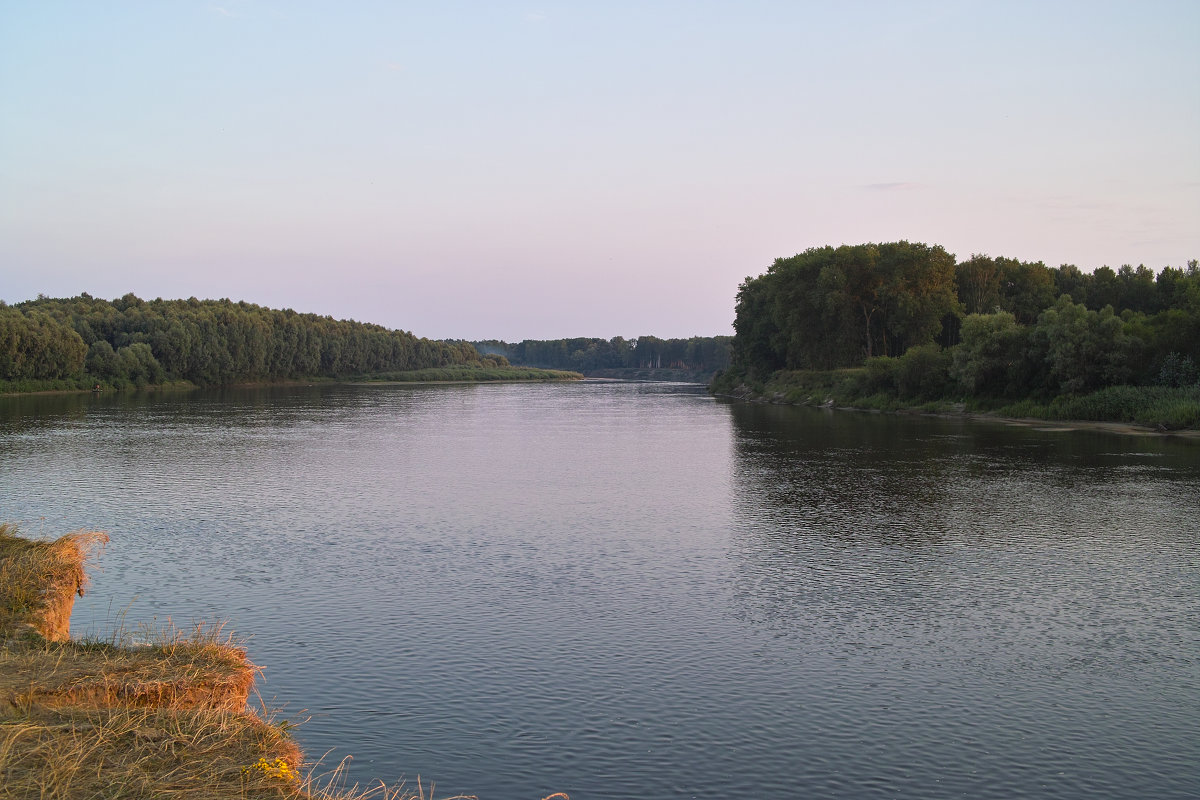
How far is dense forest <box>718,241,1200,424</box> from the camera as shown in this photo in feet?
165

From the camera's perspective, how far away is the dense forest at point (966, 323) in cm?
5016

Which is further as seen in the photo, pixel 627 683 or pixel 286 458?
pixel 286 458

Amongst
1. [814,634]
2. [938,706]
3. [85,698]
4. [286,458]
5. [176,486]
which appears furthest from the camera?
[286,458]

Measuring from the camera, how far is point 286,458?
35.6 metres

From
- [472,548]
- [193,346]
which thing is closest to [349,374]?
[193,346]

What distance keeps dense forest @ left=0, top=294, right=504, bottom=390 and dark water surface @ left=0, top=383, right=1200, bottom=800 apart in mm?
60567

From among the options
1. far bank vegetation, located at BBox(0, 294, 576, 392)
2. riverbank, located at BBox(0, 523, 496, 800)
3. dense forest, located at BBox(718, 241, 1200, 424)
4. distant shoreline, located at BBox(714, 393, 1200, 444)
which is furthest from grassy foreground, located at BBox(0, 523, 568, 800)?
far bank vegetation, located at BBox(0, 294, 576, 392)

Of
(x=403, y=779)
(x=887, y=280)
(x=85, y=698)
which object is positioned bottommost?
(x=403, y=779)

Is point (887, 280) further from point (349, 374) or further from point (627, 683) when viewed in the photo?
point (349, 374)

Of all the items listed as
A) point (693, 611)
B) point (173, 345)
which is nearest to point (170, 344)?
point (173, 345)

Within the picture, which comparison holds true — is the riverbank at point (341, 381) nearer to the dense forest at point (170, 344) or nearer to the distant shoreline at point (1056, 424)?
the dense forest at point (170, 344)

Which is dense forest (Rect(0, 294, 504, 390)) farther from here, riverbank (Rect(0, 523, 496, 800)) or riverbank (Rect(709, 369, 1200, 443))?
riverbank (Rect(0, 523, 496, 800))

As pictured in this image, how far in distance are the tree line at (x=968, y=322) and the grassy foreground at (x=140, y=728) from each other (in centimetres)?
4842

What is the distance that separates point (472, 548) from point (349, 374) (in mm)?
134212
